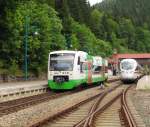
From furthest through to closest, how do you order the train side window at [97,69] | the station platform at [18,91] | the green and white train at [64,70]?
the train side window at [97,69]
the green and white train at [64,70]
the station platform at [18,91]

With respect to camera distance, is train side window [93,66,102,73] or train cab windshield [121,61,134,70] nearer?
train side window [93,66,102,73]

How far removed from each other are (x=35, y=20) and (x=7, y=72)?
13221mm

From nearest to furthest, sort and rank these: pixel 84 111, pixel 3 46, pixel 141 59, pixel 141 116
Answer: pixel 141 116, pixel 84 111, pixel 3 46, pixel 141 59

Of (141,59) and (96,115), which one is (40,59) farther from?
(141,59)

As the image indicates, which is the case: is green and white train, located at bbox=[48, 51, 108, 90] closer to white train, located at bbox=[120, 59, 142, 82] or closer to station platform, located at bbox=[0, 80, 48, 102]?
station platform, located at bbox=[0, 80, 48, 102]

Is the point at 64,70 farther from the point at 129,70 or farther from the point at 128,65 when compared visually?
the point at 128,65

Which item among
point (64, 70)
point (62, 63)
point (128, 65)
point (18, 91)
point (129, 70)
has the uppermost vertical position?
point (128, 65)

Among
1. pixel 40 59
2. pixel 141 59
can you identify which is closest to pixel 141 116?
pixel 40 59

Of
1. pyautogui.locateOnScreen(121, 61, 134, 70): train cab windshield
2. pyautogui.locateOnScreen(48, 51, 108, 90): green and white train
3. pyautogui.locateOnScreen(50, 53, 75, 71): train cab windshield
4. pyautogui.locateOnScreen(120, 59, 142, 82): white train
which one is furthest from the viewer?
pyautogui.locateOnScreen(121, 61, 134, 70): train cab windshield

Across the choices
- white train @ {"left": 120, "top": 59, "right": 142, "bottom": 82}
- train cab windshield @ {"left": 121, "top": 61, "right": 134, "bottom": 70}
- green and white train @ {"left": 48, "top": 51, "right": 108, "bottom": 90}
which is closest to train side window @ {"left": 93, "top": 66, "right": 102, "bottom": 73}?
white train @ {"left": 120, "top": 59, "right": 142, "bottom": 82}

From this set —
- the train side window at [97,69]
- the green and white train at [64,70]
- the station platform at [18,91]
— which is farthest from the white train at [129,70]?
the green and white train at [64,70]

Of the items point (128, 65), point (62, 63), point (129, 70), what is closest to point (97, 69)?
point (129, 70)

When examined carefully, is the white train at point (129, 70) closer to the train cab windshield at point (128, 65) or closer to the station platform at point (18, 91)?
the train cab windshield at point (128, 65)

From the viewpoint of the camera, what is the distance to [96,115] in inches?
781
